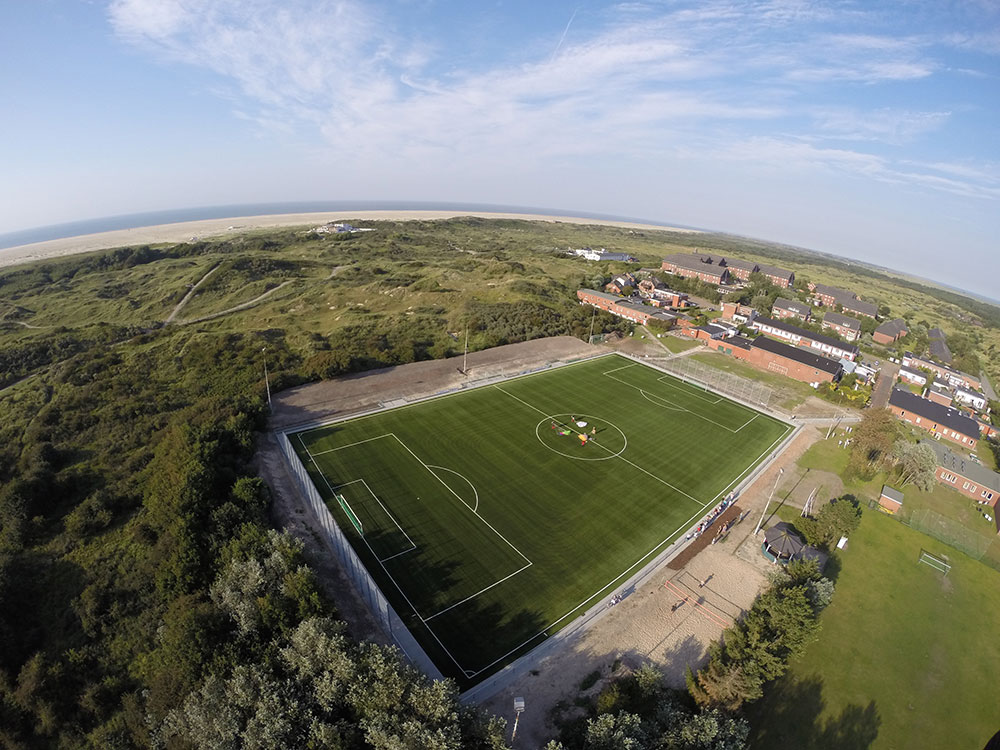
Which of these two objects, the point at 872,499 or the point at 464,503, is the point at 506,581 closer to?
the point at 464,503

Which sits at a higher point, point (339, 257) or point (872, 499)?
point (339, 257)

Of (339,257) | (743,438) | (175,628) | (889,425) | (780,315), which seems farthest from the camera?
(339,257)

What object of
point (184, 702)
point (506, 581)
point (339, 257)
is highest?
point (339, 257)

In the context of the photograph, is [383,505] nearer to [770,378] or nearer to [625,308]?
[770,378]

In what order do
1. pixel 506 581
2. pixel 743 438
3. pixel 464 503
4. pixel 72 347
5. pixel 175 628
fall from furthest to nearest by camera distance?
pixel 72 347 < pixel 743 438 < pixel 464 503 < pixel 506 581 < pixel 175 628

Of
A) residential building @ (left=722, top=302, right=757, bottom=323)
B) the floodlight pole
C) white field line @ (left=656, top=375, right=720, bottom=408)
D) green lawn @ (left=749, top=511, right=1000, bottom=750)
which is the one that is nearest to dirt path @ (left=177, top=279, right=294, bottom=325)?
white field line @ (left=656, top=375, right=720, bottom=408)

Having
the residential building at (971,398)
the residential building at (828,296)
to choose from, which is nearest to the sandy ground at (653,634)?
the residential building at (971,398)

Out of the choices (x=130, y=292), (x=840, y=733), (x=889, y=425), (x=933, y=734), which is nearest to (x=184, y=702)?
(x=840, y=733)

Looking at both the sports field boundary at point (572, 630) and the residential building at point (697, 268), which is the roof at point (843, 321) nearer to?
the residential building at point (697, 268)
